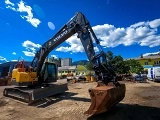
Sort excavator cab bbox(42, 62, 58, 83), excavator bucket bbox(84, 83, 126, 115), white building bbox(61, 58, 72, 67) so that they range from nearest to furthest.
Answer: excavator bucket bbox(84, 83, 126, 115) < excavator cab bbox(42, 62, 58, 83) < white building bbox(61, 58, 72, 67)

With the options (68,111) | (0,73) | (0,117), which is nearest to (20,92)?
(0,117)

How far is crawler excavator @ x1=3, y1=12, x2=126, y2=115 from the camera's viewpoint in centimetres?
614

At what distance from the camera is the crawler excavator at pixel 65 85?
614 cm

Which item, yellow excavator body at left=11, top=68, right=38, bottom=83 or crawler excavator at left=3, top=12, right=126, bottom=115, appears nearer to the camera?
crawler excavator at left=3, top=12, right=126, bottom=115

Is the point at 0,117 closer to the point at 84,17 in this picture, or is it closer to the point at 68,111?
the point at 68,111

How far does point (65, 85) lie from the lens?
13391 millimetres

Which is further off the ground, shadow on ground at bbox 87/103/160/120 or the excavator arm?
the excavator arm

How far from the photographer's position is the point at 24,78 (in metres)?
10.9

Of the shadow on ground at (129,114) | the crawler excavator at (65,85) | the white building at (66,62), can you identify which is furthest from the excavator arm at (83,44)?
the white building at (66,62)

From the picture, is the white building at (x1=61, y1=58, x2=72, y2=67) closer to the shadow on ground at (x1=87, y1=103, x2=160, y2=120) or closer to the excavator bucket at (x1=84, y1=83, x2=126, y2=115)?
the shadow on ground at (x1=87, y1=103, x2=160, y2=120)

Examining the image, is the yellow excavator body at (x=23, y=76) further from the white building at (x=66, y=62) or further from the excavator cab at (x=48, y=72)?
the white building at (x=66, y=62)

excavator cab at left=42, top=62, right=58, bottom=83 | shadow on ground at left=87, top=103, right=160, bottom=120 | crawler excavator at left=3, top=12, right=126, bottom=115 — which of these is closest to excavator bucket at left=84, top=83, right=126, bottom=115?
crawler excavator at left=3, top=12, right=126, bottom=115

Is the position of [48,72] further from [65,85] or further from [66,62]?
[66,62]

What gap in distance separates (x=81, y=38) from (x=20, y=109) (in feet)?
15.9
